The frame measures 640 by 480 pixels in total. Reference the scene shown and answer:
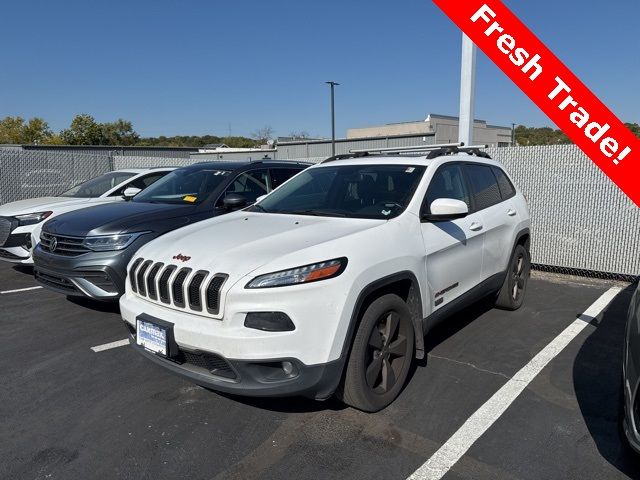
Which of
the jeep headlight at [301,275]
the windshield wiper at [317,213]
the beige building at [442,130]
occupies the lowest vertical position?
the jeep headlight at [301,275]

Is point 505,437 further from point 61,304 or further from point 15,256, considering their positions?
point 15,256

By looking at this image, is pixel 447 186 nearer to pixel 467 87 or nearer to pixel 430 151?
pixel 430 151

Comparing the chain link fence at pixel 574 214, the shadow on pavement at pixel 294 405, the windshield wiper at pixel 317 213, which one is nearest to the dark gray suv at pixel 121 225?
the windshield wiper at pixel 317 213

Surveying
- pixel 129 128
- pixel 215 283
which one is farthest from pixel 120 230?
pixel 129 128

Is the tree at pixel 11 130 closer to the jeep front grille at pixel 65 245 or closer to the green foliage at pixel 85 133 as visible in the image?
the green foliage at pixel 85 133

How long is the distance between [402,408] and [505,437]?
2.18 ft

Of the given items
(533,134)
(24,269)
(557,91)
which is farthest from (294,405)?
(533,134)

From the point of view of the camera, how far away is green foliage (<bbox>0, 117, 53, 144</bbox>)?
176ft

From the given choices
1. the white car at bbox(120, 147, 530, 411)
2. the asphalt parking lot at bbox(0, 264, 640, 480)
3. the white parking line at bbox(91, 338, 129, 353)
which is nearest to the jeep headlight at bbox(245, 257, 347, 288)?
the white car at bbox(120, 147, 530, 411)

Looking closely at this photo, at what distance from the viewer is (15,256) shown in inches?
266

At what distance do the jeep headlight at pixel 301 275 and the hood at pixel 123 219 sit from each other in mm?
2811

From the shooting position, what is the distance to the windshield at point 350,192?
12.0 ft

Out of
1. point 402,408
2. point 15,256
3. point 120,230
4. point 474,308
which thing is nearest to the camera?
point 402,408

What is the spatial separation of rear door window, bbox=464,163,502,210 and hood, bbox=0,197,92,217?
5.72 m
